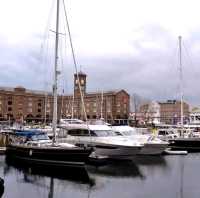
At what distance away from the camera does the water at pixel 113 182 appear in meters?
24.0

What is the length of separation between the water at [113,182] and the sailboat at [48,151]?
157 cm

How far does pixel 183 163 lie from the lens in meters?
39.2

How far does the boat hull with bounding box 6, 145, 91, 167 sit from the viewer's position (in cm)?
3206

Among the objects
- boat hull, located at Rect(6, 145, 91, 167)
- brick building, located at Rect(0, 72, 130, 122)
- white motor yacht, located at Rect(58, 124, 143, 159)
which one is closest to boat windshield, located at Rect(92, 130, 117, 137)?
white motor yacht, located at Rect(58, 124, 143, 159)

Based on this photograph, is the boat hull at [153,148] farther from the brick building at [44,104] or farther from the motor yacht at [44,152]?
the brick building at [44,104]

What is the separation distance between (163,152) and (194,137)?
13076 millimetres

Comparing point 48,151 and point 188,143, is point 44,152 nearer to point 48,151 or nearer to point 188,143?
point 48,151

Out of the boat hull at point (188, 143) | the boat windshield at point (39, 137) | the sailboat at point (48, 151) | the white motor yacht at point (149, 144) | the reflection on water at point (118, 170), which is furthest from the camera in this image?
the boat hull at point (188, 143)

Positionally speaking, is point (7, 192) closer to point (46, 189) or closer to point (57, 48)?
point (46, 189)

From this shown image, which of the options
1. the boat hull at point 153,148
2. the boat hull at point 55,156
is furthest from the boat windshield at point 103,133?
the boat hull at point 55,156

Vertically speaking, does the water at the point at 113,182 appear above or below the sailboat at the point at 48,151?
below

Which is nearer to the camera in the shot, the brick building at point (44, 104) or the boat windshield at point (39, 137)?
the boat windshield at point (39, 137)

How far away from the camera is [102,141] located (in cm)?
3906

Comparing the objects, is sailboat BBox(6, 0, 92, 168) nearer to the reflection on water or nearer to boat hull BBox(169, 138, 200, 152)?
the reflection on water
